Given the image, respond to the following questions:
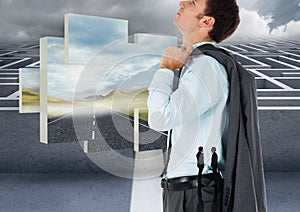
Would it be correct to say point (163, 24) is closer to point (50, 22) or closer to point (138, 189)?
point (50, 22)

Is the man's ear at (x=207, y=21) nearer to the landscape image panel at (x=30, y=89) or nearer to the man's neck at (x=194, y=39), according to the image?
the man's neck at (x=194, y=39)

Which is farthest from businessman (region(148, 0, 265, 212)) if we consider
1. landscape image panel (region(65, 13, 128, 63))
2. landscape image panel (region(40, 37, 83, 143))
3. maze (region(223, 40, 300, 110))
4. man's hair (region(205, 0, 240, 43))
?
maze (region(223, 40, 300, 110))

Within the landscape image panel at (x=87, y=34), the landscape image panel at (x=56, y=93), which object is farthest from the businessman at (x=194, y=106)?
the landscape image panel at (x=56, y=93)

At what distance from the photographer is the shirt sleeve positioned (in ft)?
3.01

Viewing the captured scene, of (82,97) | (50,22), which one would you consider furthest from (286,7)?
(82,97)

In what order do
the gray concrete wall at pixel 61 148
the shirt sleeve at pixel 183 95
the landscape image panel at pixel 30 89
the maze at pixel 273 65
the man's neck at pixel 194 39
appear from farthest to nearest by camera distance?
the maze at pixel 273 65
the gray concrete wall at pixel 61 148
the landscape image panel at pixel 30 89
the man's neck at pixel 194 39
the shirt sleeve at pixel 183 95

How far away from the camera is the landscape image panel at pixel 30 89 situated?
1329mm

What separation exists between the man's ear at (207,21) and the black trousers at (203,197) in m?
0.34

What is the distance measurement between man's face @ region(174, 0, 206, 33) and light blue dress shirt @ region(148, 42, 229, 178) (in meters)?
0.05

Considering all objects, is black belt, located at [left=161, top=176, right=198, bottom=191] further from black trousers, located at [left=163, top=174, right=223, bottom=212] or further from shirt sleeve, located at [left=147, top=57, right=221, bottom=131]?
shirt sleeve, located at [left=147, top=57, right=221, bottom=131]

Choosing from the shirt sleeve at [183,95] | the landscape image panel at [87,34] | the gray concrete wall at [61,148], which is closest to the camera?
the shirt sleeve at [183,95]

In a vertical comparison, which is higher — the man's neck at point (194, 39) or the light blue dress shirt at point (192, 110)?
the man's neck at point (194, 39)

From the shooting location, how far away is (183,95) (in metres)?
0.93

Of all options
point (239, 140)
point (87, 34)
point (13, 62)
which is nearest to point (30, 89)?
point (87, 34)
